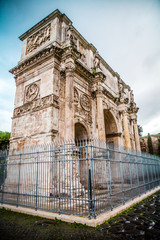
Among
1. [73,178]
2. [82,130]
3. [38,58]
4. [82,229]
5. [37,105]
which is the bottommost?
[82,229]

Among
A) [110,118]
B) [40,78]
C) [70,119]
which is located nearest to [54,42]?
[40,78]

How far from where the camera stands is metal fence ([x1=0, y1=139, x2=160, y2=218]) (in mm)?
5379

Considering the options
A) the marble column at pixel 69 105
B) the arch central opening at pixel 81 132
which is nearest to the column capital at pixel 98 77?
the marble column at pixel 69 105

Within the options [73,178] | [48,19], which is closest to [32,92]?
[48,19]

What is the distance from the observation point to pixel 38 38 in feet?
42.1

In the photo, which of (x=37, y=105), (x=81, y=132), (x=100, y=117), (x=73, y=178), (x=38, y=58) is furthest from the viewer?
(x=100, y=117)

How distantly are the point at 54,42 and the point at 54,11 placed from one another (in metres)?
2.83

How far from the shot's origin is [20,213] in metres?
5.91

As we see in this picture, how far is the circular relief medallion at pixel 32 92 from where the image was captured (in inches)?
431

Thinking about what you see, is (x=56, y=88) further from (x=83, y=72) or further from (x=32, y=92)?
(x=83, y=72)

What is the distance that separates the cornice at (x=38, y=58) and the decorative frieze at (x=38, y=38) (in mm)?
1711

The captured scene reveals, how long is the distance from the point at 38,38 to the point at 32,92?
4846mm

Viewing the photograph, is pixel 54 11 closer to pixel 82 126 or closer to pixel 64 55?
pixel 64 55

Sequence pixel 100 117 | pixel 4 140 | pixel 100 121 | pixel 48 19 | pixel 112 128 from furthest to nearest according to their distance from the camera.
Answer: pixel 4 140, pixel 112 128, pixel 100 117, pixel 100 121, pixel 48 19
